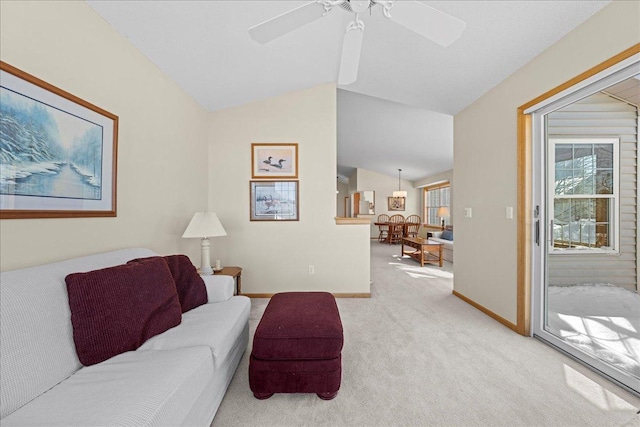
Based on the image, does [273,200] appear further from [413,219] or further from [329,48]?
[413,219]

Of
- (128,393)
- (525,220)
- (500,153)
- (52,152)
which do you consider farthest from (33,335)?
(500,153)

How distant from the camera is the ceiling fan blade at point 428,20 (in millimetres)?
1269

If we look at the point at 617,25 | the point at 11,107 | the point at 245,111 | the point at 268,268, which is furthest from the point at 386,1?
the point at 268,268

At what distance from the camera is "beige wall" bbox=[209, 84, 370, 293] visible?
3.38 m

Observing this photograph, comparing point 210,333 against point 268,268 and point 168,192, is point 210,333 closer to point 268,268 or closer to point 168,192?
point 168,192

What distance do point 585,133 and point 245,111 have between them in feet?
11.1

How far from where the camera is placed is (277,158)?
3.37 meters

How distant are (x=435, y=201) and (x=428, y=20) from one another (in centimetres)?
814

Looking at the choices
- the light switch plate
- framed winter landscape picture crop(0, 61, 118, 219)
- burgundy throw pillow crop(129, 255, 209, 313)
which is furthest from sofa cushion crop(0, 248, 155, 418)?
the light switch plate

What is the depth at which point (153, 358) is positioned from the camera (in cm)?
117

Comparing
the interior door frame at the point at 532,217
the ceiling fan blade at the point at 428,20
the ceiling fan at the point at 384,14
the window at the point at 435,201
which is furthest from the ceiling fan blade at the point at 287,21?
the window at the point at 435,201

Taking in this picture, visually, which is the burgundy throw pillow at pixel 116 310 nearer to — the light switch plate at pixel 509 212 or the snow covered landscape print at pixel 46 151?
the snow covered landscape print at pixel 46 151

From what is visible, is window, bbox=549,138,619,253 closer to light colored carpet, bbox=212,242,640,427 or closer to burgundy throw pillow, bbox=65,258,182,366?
light colored carpet, bbox=212,242,640,427

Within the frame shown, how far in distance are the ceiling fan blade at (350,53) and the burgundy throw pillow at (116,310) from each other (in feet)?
5.84
